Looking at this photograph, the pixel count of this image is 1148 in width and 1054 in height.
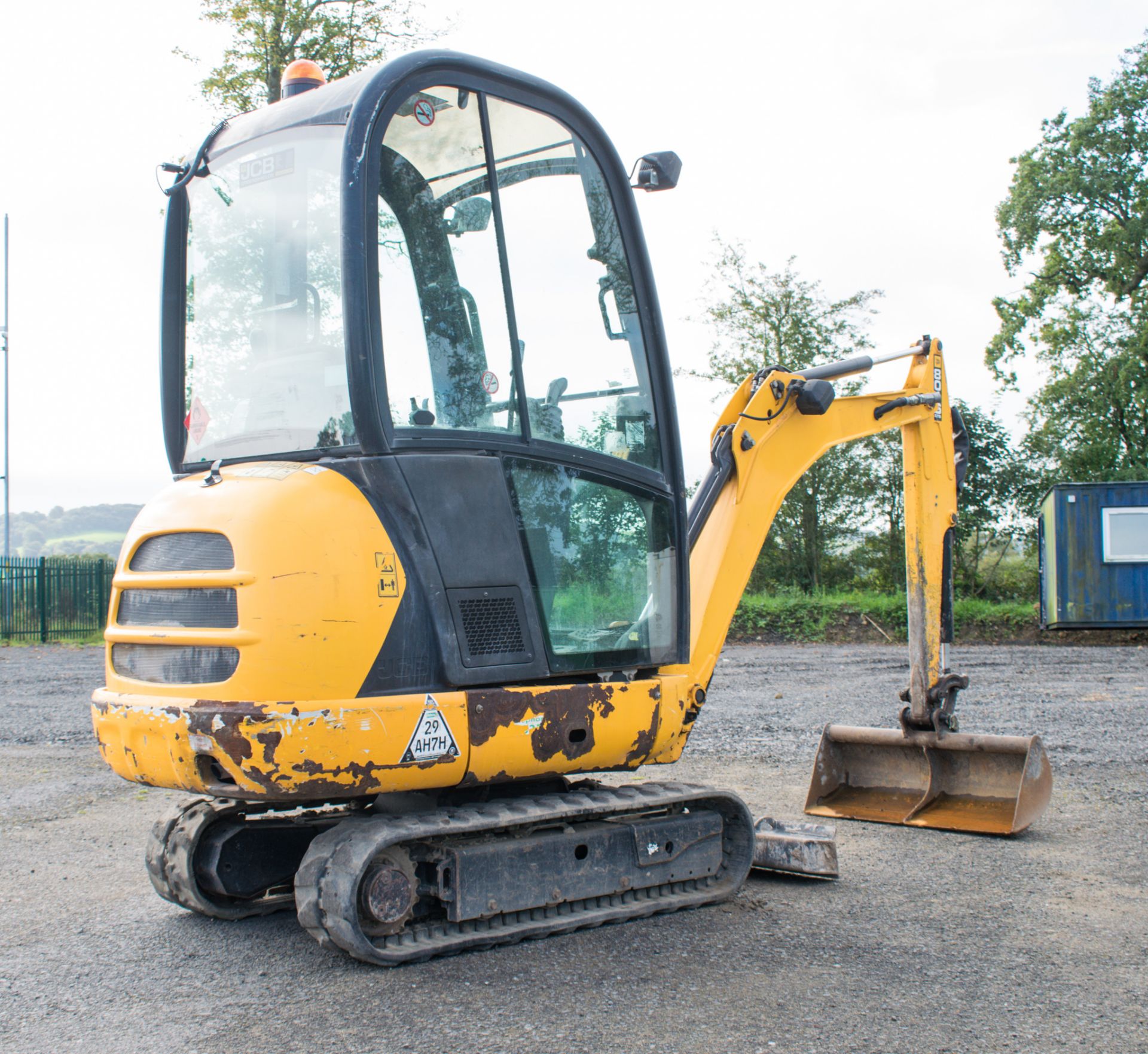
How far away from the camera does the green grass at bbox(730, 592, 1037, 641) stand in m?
19.3

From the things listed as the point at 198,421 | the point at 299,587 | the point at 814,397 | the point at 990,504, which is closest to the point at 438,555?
the point at 299,587

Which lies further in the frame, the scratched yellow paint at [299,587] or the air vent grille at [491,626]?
the air vent grille at [491,626]

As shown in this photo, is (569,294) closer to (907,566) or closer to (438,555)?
(438,555)

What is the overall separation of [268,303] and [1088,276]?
1097 inches

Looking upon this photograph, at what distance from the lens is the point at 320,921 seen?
3.58 meters

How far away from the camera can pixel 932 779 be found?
6016 millimetres

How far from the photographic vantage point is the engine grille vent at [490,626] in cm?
370

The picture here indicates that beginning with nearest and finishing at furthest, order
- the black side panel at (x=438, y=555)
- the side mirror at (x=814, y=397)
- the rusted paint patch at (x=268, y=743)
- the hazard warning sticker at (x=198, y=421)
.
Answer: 1. the rusted paint patch at (x=268, y=743)
2. the black side panel at (x=438, y=555)
3. the hazard warning sticker at (x=198, y=421)
4. the side mirror at (x=814, y=397)

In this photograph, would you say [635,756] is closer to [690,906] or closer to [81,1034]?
[690,906]

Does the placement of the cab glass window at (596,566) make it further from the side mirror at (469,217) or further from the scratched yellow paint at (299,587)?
the side mirror at (469,217)

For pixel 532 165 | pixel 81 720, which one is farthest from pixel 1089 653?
pixel 532 165

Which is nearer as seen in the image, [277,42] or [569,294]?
[569,294]

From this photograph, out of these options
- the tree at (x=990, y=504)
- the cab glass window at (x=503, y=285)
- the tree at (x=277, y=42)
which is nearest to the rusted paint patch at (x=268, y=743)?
the cab glass window at (x=503, y=285)

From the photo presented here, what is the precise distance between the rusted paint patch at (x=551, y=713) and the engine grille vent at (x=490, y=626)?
0.38 ft
